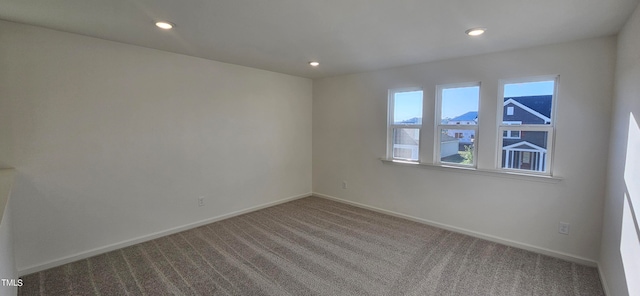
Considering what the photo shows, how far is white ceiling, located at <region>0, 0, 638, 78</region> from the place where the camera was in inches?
78.2

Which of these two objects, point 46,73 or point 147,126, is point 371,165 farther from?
point 46,73

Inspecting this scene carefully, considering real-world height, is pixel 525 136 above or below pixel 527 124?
below

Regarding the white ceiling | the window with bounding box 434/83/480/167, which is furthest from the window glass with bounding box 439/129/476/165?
the white ceiling

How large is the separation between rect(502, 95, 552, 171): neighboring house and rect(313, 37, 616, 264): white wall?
132 millimetres

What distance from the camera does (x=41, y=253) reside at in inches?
102

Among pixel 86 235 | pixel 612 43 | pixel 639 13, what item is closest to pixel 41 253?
pixel 86 235

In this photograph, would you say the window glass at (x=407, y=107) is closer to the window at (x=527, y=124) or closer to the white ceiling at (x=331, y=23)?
the white ceiling at (x=331, y=23)

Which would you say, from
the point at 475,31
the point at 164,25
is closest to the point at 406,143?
the point at 475,31

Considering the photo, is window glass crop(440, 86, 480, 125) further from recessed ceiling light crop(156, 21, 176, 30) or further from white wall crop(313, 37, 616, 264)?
recessed ceiling light crop(156, 21, 176, 30)

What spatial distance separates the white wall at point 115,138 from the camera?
8.13 feet

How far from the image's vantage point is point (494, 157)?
3240mm

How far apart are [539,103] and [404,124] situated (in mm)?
1605

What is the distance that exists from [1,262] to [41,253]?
1596 mm

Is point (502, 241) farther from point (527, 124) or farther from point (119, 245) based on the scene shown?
point (119, 245)
